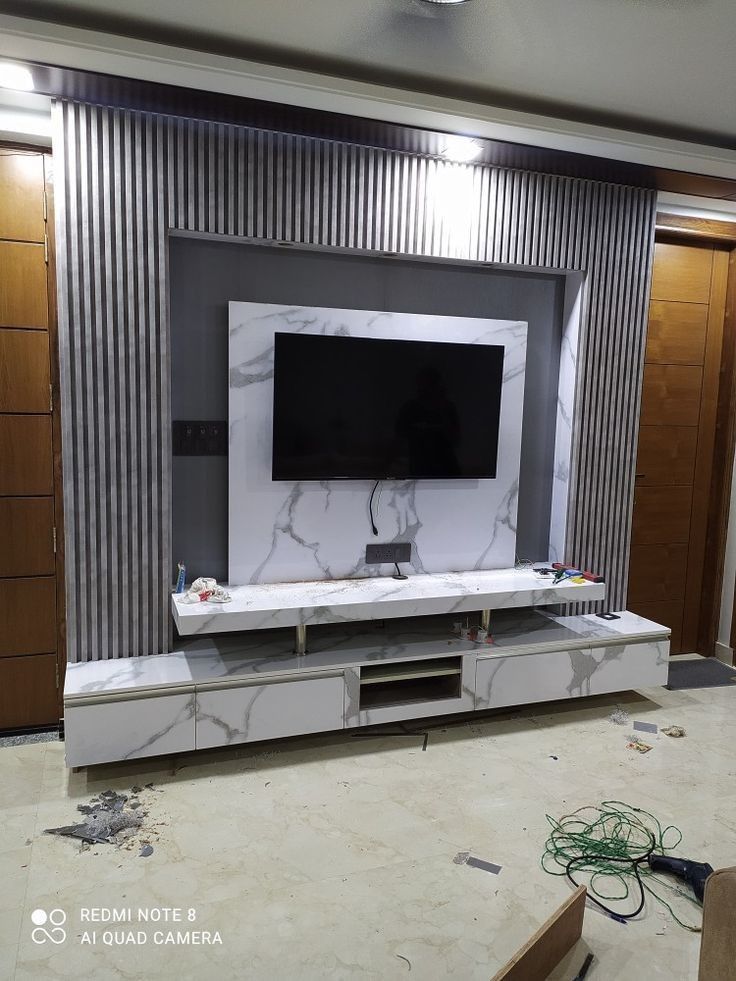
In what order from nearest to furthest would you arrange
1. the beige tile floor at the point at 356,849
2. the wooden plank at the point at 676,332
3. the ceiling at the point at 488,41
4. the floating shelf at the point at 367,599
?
the beige tile floor at the point at 356,849, the ceiling at the point at 488,41, the floating shelf at the point at 367,599, the wooden plank at the point at 676,332

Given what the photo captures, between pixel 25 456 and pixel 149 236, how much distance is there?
A: 1.09 m

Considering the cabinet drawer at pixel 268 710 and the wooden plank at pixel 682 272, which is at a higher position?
the wooden plank at pixel 682 272

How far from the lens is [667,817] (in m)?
2.86

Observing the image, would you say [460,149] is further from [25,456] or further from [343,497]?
[25,456]

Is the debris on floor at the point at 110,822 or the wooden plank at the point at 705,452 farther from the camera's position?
the wooden plank at the point at 705,452

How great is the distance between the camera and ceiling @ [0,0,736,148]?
2367 mm

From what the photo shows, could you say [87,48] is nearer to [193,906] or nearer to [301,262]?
[301,262]

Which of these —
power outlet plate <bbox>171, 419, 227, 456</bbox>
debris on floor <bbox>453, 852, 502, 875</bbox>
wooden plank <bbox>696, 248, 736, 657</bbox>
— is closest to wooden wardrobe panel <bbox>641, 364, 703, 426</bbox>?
wooden plank <bbox>696, 248, 736, 657</bbox>

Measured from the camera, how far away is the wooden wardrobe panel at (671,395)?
14.4ft

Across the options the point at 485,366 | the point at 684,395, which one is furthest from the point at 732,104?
the point at 684,395

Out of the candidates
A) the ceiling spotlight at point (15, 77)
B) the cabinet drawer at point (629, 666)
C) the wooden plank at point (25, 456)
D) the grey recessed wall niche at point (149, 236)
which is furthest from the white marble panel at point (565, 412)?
the ceiling spotlight at point (15, 77)

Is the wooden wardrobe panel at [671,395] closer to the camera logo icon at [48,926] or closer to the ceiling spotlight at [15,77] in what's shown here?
the ceiling spotlight at [15,77]

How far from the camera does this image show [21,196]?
3158 mm

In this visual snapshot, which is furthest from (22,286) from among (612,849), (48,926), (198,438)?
(612,849)
